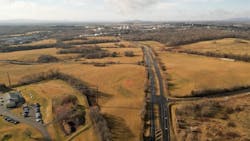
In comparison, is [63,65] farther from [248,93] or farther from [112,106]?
[248,93]

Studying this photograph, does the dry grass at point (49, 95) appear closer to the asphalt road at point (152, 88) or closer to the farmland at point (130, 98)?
the farmland at point (130, 98)

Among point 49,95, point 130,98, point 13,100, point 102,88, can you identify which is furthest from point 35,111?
point 130,98

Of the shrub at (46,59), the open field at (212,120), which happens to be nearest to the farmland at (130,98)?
the open field at (212,120)

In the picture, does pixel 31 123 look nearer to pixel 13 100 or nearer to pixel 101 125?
pixel 13 100

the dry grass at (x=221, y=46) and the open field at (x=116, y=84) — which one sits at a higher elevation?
the dry grass at (x=221, y=46)

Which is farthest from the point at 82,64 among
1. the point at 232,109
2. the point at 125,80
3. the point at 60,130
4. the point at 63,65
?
the point at 232,109

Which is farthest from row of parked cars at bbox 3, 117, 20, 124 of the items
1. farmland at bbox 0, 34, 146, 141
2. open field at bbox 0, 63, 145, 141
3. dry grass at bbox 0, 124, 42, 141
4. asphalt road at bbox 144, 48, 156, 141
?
asphalt road at bbox 144, 48, 156, 141

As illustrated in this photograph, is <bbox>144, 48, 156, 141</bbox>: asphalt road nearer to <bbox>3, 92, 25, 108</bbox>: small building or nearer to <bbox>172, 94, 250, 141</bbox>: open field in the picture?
<bbox>172, 94, 250, 141</bbox>: open field
